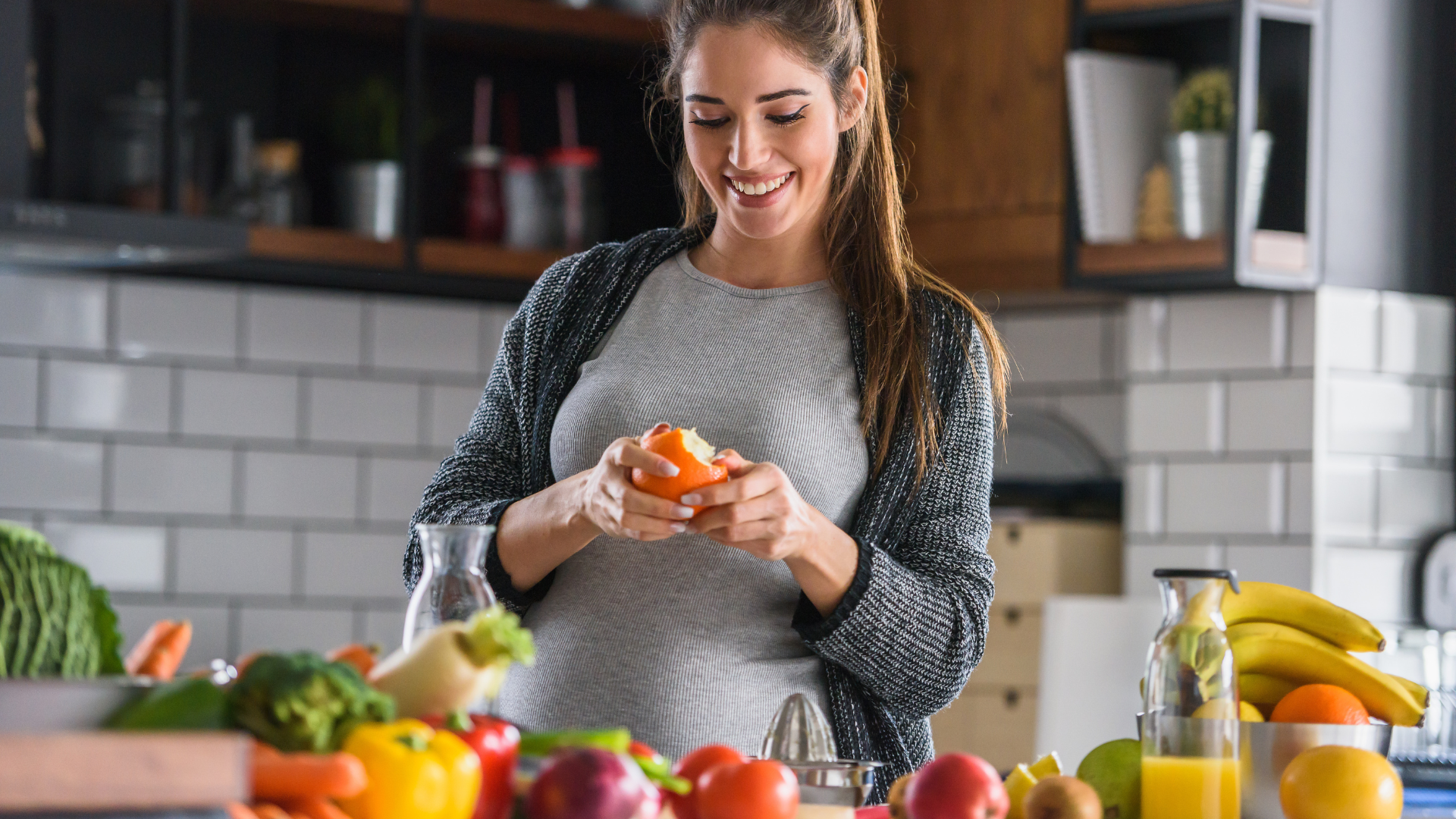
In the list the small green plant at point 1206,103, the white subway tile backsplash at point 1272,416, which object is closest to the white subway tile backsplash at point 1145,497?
the white subway tile backsplash at point 1272,416

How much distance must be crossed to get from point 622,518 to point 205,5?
6.53 feet

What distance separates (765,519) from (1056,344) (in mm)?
2084

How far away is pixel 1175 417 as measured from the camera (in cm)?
297

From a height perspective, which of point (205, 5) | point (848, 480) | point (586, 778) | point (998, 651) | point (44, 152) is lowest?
point (998, 651)

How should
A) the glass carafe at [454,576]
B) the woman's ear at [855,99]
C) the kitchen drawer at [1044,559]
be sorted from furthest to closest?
the kitchen drawer at [1044,559] → the woman's ear at [855,99] → the glass carafe at [454,576]

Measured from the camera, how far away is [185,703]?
0.84 m

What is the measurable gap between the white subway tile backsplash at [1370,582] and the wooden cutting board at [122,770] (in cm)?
230

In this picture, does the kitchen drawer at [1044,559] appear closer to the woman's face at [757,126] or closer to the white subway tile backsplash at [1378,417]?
the white subway tile backsplash at [1378,417]

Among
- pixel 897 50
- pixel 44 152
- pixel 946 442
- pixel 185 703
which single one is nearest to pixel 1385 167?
pixel 897 50

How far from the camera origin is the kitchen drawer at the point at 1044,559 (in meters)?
2.98

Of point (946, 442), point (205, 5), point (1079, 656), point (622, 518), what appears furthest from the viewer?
point (205, 5)

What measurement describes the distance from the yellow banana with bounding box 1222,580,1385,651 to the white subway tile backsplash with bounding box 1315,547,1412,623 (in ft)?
4.64

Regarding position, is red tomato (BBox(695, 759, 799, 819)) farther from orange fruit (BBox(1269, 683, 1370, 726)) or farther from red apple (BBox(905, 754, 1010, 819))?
orange fruit (BBox(1269, 683, 1370, 726))

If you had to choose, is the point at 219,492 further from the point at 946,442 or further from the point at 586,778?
the point at 586,778
